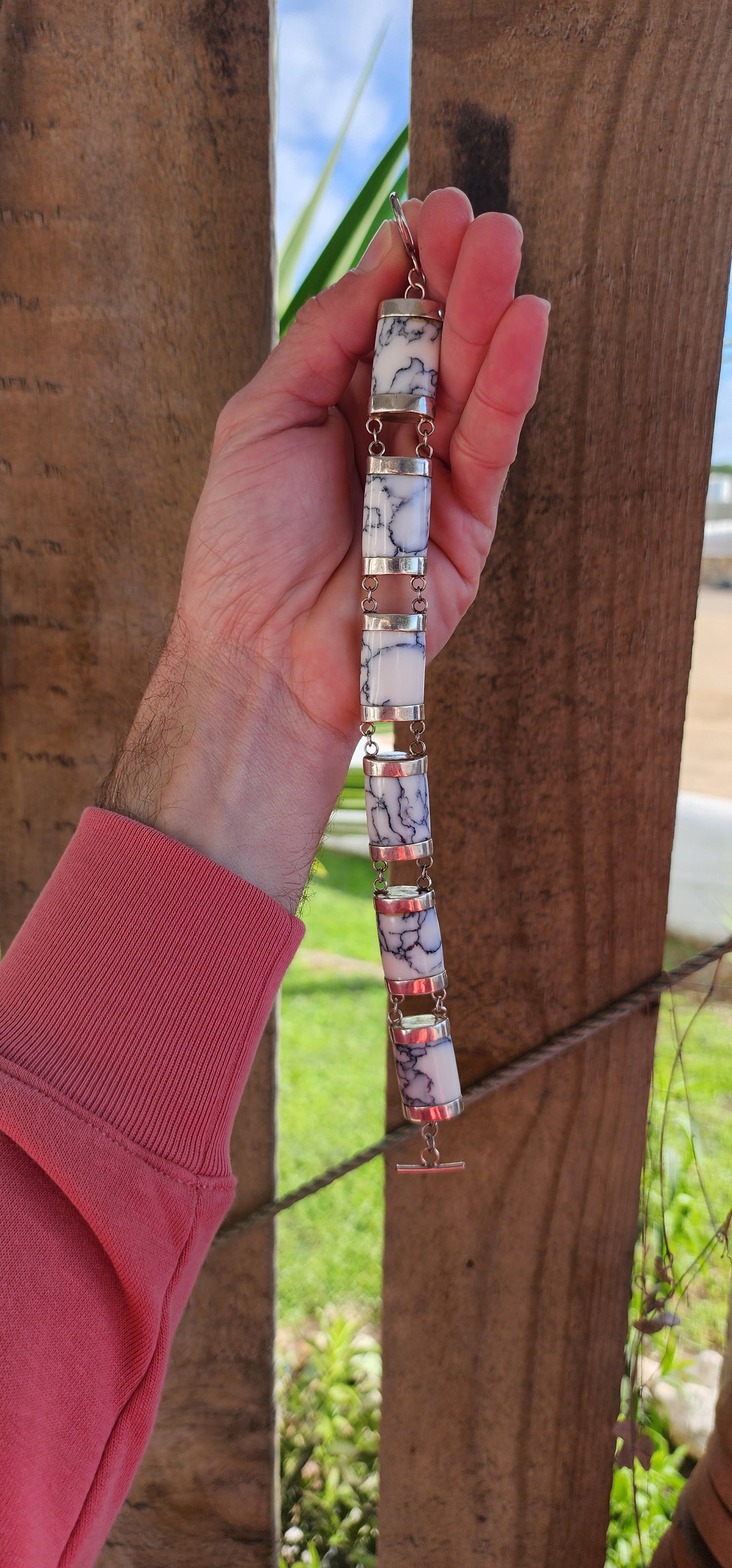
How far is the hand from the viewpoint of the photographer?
0.77 meters

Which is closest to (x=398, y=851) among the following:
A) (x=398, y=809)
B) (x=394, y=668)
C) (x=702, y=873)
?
(x=398, y=809)

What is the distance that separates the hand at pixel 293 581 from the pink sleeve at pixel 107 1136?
77 millimetres

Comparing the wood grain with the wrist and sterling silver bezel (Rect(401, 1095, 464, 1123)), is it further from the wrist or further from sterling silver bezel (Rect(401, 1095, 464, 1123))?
sterling silver bezel (Rect(401, 1095, 464, 1123))

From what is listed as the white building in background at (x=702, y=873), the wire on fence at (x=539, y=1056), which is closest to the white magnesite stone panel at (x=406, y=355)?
the wire on fence at (x=539, y=1056)

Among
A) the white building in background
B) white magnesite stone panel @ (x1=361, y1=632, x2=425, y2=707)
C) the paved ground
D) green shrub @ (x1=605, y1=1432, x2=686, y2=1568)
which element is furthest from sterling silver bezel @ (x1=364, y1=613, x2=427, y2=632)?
the paved ground

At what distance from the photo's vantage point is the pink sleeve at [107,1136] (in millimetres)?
633

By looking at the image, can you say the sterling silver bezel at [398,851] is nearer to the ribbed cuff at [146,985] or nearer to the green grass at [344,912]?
the ribbed cuff at [146,985]

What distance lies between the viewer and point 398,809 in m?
0.78

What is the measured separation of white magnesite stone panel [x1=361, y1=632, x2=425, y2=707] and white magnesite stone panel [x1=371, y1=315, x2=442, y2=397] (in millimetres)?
187

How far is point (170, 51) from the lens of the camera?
818 mm

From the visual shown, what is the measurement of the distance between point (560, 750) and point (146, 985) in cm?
42

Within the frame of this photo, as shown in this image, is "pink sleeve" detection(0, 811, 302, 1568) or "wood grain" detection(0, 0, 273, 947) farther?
"wood grain" detection(0, 0, 273, 947)

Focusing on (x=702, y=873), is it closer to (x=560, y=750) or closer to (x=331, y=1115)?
(x=331, y=1115)

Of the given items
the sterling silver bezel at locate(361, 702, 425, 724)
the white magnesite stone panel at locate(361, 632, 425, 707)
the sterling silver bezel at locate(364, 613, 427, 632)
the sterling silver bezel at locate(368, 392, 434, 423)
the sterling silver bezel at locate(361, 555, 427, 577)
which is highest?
the sterling silver bezel at locate(368, 392, 434, 423)
